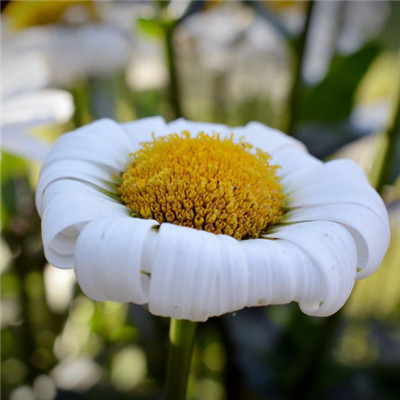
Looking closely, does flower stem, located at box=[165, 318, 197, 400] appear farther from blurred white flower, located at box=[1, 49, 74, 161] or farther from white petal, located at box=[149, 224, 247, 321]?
blurred white flower, located at box=[1, 49, 74, 161]

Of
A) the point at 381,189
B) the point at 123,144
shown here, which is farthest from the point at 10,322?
the point at 381,189

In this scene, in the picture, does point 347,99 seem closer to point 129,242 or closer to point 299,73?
point 299,73

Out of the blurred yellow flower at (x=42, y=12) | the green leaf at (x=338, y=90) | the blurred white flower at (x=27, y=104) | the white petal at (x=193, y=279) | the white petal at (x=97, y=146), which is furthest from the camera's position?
the blurred yellow flower at (x=42, y=12)

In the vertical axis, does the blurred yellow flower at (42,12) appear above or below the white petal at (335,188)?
below

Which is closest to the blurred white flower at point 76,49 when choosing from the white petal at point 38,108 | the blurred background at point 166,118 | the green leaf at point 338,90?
the blurred background at point 166,118

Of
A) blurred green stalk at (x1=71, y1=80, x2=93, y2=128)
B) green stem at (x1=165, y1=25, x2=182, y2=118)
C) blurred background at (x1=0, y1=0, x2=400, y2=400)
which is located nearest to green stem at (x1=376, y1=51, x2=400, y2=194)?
blurred background at (x1=0, y1=0, x2=400, y2=400)

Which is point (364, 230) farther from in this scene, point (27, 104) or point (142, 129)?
point (27, 104)

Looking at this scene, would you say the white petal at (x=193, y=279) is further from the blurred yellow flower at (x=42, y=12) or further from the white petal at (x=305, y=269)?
the blurred yellow flower at (x=42, y=12)

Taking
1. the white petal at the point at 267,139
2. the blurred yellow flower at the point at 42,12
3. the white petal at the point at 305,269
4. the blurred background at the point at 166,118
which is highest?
the white petal at the point at 305,269
